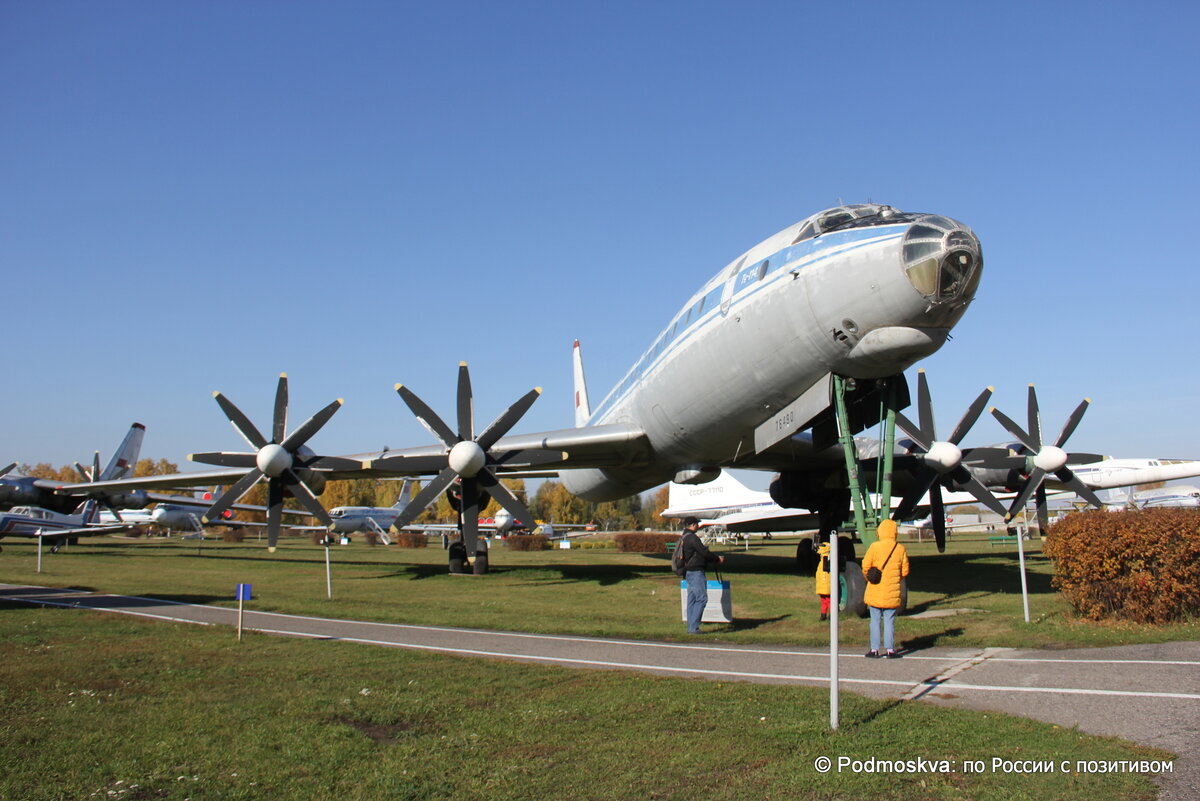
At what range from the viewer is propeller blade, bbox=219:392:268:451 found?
1977cm

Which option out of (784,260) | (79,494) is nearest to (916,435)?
(784,260)

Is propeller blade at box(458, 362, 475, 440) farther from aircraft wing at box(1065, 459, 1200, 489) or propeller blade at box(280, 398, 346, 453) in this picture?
aircraft wing at box(1065, 459, 1200, 489)

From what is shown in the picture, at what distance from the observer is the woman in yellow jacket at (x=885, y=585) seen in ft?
27.9

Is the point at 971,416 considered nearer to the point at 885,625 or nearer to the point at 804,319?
the point at 804,319

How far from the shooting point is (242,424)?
1988cm

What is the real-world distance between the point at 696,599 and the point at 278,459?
12.4 meters

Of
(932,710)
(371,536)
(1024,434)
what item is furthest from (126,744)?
(371,536)

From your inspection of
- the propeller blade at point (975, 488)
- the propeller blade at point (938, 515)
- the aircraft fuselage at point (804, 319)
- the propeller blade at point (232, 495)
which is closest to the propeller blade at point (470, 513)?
the aircraft fuselage at point (804, 319)

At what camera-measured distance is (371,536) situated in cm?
5731

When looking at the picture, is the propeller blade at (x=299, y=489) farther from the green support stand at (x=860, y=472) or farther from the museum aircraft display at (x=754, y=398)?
the green support stand at (x=860, y=472)

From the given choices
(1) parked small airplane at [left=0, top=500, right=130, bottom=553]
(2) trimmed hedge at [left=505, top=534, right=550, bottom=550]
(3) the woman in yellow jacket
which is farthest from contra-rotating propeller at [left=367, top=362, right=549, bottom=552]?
(1) parked small airplane at [left=0, top=500, right=130, bottom=553]

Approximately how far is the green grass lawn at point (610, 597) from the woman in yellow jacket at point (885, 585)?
3.26ft

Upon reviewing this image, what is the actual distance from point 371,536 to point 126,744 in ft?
177

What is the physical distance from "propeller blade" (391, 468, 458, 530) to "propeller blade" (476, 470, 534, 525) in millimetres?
751
